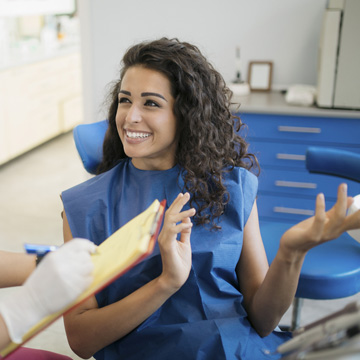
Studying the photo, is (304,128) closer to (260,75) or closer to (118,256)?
(260,75)

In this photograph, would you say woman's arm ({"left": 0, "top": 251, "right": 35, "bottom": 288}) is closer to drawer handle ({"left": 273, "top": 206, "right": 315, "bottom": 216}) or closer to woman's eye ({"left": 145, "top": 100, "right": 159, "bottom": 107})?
woman's eye ({"left": 145, "top": 100, "right": 159, "bottom": 107})

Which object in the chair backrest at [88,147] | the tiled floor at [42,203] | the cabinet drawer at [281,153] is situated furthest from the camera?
the cabinet drawer at [281,153]

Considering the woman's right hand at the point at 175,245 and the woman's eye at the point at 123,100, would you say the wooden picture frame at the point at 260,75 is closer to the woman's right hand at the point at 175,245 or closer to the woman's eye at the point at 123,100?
the woman's eye at the point at 123,100

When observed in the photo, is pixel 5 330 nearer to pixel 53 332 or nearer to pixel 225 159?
pixel 225 159

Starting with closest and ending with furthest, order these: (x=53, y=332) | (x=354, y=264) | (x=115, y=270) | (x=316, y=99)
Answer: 1. (x=115, y=270)
2. (x=354, y=264)
3. (x=53, y=332)
4. (x=316, y=99)

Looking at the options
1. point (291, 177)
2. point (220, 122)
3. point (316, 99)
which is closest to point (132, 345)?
point (220, 122)

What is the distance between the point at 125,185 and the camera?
4.65 ft

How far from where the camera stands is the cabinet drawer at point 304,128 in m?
2.85

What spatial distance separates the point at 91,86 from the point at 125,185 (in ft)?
7.45

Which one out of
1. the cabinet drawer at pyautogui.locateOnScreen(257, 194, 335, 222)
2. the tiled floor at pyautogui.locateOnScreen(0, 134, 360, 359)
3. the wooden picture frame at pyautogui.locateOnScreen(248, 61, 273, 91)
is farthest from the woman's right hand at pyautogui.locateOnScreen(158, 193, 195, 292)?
the wooden picture frame at pyautogui.locateOnScreen(248, 61, 273, 91)

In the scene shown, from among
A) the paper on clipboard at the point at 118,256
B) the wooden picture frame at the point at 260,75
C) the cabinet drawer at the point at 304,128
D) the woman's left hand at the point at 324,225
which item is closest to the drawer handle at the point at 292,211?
the cabinet drawer at the point at 304,128

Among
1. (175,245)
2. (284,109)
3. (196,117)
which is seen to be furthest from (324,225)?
Answer: (284,109)

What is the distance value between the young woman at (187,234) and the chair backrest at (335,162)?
58cm

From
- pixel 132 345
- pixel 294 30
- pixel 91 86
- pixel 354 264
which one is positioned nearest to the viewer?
pixel 132 345
